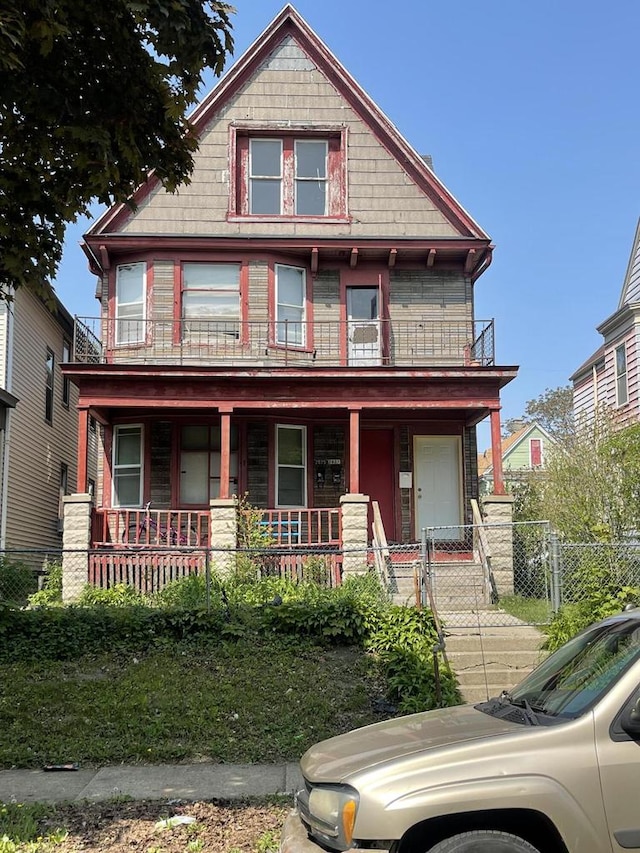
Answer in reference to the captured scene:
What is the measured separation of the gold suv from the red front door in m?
12.4

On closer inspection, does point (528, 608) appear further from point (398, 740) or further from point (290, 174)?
point (290, 174)

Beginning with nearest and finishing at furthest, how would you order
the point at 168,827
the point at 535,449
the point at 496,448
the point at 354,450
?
the point at 168,827
the point at 354,450
the point at 496,448
the point at 535,449

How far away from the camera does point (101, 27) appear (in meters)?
6.04

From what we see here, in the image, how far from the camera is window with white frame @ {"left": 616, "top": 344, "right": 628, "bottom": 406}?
19859 mm

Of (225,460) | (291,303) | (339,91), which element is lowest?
(225,460)

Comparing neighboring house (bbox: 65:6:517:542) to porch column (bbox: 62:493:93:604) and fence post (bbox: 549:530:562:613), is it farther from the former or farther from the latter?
fence post (bbox: 549:530:562:613)

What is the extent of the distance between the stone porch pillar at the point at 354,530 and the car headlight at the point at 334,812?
31.9 feet

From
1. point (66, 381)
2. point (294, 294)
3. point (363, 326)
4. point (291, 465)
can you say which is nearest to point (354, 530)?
point (291, 465)

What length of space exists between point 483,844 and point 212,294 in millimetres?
13796

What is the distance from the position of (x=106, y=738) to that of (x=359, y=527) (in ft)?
22.1

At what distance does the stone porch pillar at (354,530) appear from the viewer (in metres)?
13.6

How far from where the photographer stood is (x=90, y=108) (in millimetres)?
6379

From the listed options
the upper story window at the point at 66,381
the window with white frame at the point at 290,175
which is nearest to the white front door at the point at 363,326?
the window with white frame at the point at 290,175

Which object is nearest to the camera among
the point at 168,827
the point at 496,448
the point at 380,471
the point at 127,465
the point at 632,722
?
the point at 632,722
